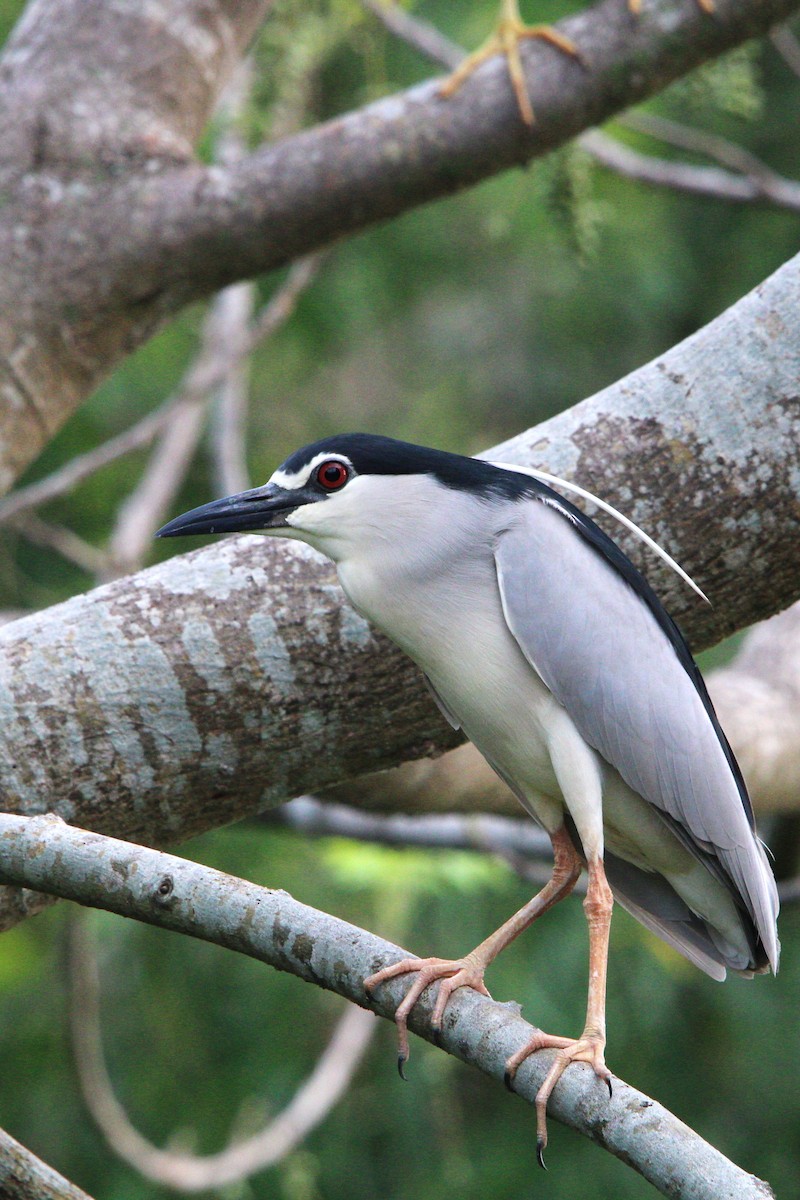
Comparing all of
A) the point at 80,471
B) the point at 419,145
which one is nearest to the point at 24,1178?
the point at 419,145

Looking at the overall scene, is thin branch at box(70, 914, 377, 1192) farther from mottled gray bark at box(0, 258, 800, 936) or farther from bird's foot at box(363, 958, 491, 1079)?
bird's foot at box(363, 958, 491, 1079)

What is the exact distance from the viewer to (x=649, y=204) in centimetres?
728

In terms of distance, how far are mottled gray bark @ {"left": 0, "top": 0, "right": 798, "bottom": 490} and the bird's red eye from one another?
1209mm

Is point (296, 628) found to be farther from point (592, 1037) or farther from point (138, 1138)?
point (138, 1138)

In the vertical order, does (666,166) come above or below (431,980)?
below

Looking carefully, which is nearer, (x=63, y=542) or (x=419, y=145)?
(x=419, y=145)

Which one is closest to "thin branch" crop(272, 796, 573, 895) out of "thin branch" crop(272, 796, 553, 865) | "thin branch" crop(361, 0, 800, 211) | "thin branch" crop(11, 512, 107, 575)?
"thin branch" crop(272, 796, 553, 865)

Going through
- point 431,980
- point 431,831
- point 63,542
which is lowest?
point 431,831

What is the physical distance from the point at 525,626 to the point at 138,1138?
3.30 meters

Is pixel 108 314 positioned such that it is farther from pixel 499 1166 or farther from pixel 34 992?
pixel 499 1166

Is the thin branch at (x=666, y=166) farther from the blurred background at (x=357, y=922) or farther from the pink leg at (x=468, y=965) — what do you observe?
the pink leg at (x=468, y=965)

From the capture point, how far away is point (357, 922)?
4984 millimetres

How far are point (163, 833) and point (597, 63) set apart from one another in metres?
1.94

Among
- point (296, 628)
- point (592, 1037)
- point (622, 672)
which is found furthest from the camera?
point (296, 628)
